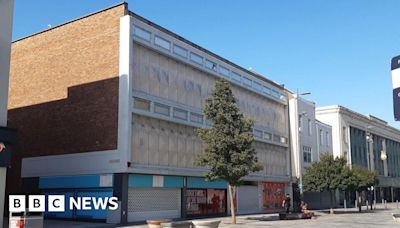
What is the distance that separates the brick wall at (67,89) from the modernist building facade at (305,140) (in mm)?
24226

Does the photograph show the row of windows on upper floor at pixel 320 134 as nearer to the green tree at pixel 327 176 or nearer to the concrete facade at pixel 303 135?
the concrete facade at pixel 303 135

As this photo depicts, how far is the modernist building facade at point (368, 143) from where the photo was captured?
68062 mm

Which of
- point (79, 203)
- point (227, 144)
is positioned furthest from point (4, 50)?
point (227, 144)

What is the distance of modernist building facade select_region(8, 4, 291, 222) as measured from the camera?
30641 mm

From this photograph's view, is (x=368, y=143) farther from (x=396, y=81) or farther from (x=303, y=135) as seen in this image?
(x=396, y=81)

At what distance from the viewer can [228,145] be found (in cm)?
2961

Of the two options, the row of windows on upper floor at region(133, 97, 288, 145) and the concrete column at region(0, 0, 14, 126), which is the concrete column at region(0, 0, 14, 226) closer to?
the concrete column at region(0, 0, 14, 126)

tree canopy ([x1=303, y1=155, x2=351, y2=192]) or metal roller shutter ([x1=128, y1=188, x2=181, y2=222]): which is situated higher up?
tree canopy ([x1=303, y1=155, x2=351, y2=192])

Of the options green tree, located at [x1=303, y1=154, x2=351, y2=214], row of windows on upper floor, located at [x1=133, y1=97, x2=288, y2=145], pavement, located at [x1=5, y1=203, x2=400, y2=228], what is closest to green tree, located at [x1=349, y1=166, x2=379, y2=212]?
green tree, located at [x1=303, y1=154, x2=351, y2=214]

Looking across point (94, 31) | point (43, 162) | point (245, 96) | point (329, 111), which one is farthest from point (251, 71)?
point (329, 111)

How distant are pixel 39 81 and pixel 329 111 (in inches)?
1770

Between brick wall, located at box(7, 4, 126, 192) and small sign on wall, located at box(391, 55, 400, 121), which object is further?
brick wall, located at box(7, 4, 126, 192)

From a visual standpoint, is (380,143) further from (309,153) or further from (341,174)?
(341,174)

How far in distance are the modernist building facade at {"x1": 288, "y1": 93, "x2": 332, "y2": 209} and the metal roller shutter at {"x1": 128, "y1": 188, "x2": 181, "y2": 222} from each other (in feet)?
60.8
